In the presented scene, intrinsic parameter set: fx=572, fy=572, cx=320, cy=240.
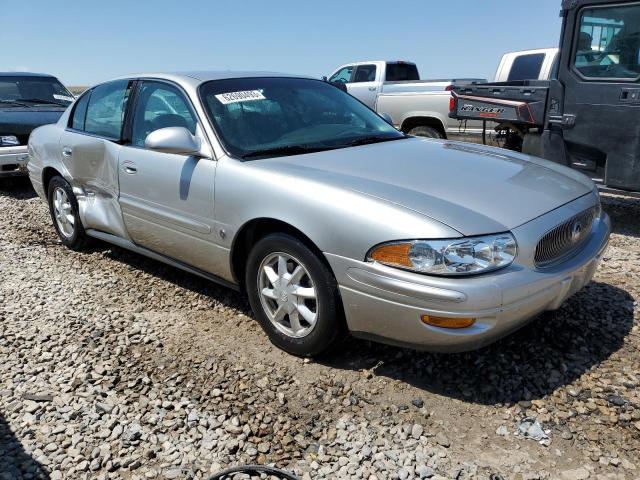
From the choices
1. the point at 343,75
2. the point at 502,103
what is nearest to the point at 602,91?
the point at 502,103

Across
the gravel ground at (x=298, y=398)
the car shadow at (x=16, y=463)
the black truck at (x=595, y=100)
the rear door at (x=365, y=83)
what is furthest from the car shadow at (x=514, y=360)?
the rear door at (x=365, y=83)

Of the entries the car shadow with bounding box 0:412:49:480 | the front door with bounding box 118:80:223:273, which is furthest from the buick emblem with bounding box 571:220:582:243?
the car shadow with bounding box 0:412:49:480

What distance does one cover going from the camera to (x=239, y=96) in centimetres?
382

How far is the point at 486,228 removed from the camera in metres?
2.64

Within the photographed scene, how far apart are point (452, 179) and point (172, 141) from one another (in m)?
1.65

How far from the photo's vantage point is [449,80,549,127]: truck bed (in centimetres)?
618

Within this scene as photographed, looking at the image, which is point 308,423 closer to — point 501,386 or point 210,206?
point 501,386

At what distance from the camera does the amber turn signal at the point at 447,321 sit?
2.61 meters

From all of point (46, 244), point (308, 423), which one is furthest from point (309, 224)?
point (46, 244)

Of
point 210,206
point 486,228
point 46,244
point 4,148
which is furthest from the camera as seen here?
point 4,148

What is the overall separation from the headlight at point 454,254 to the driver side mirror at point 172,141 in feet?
4.83

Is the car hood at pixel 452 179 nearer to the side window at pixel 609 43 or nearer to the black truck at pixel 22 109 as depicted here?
the side window at pixel 609 43

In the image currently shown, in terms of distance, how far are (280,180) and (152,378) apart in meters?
1.30

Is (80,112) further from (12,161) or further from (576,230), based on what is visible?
(576,230)
